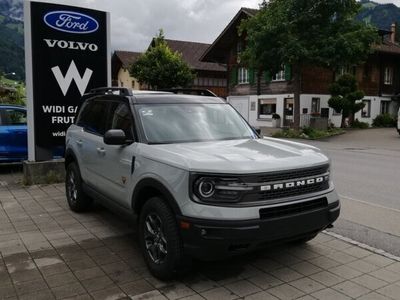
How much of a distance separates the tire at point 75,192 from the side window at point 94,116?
0.69 meters

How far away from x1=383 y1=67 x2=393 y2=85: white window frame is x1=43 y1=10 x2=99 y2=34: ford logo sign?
110 feet

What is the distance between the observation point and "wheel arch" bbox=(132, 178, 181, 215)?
4004mm

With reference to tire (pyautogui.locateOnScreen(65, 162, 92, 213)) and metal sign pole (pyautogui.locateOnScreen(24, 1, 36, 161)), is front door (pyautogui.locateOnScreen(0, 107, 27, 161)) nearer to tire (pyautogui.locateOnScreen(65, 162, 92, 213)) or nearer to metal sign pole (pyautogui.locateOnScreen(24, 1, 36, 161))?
metal sign pole (pyautogui.locateOnScreen(24, 1, 36, 161))

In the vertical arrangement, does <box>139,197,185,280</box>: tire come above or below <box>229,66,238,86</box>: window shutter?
below

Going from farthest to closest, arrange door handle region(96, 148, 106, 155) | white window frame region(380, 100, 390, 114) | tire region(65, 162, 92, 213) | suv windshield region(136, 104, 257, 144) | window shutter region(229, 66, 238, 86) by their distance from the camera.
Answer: window shutter region(229, 66, 238, 86)
white window frame region(380, 100, 390, 114)
tire region(65, 162, 92, 213)
door handle region(96, 148, 106, 155)
suv windshield region(136, 104, 257, 144)

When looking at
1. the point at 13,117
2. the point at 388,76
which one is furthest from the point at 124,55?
the point at 13,117

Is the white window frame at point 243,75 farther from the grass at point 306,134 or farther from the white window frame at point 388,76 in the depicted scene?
the grass at point 306,134

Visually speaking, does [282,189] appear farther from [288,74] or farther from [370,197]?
[288,74]

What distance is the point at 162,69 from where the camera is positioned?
37.6 m

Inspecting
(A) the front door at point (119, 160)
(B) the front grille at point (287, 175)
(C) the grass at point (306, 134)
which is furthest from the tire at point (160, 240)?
(C) the grass at point (306, 134)

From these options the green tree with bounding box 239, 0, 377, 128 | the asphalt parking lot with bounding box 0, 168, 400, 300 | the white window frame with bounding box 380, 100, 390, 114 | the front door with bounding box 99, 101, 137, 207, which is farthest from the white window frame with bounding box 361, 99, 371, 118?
the front door with bounding box 99, 101, 137, 207

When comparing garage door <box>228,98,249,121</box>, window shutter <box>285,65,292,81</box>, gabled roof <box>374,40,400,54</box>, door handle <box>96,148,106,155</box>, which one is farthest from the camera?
garage door <box>228,98,249,121</box>

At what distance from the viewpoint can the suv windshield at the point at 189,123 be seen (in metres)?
4.88

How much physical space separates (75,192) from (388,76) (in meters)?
37.3
